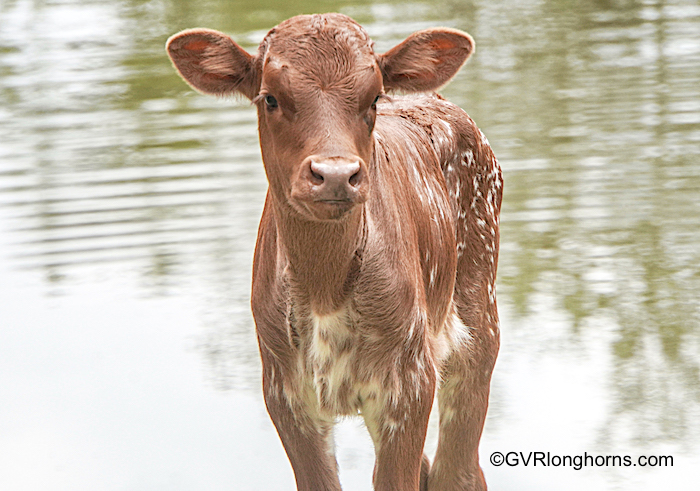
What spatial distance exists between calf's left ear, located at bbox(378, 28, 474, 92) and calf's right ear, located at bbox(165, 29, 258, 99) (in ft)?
1.51

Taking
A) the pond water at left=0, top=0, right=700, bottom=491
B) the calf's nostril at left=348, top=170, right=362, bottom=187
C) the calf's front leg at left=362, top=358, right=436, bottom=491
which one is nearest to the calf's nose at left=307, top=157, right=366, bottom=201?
the calf's nostril at left=348, top=170, right=362, bottom=187

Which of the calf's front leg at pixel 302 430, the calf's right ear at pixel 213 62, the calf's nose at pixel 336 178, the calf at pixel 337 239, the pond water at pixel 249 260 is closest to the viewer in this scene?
the calf's nose at pixel 336 178

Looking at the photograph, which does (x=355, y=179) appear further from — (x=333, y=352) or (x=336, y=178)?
(x=333, y=352)

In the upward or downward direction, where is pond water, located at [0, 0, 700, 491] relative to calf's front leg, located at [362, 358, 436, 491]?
downward

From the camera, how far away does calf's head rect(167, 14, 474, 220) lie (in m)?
3.26

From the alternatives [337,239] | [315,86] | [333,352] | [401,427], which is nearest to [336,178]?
[315,86]

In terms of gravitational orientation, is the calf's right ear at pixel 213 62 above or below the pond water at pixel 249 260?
above

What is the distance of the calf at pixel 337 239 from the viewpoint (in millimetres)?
3424

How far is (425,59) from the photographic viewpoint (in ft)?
12.8

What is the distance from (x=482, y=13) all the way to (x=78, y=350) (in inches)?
347

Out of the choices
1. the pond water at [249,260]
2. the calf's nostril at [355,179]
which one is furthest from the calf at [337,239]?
the pond water at [249,260]

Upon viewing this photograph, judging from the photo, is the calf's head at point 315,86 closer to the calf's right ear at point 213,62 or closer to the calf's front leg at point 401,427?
the calf's right ear at point 213,62

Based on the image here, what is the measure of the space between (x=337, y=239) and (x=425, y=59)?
0.73 metres

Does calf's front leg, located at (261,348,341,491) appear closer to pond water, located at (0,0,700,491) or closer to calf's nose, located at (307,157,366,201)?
calf's nose, located at (307,157,366,201)
